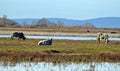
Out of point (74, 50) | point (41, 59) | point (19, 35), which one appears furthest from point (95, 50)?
point (19, 35)

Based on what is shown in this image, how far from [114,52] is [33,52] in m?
6.71

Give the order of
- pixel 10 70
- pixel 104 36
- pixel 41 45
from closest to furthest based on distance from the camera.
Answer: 1. pixel 10 70
2. pixel 41 45
3. pixel 104 36

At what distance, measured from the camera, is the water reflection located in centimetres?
2672

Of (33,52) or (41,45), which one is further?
(41,45)

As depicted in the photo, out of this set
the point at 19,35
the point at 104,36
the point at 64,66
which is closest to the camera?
the point at 64,66

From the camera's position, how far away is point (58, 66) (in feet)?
92.9

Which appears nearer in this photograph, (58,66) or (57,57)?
(58,66)

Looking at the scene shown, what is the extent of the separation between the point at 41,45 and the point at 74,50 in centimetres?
657

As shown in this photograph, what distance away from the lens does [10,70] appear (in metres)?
25.7

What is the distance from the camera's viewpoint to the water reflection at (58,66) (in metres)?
26.7

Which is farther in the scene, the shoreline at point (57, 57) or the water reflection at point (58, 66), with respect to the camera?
the shoreline at point (57, 57)

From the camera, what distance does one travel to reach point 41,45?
41906 mm

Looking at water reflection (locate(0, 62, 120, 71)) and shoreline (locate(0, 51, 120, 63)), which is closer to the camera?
water reflection (locate(0, 62, 120, 71))

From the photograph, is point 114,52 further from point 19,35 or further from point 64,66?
point 19,35
